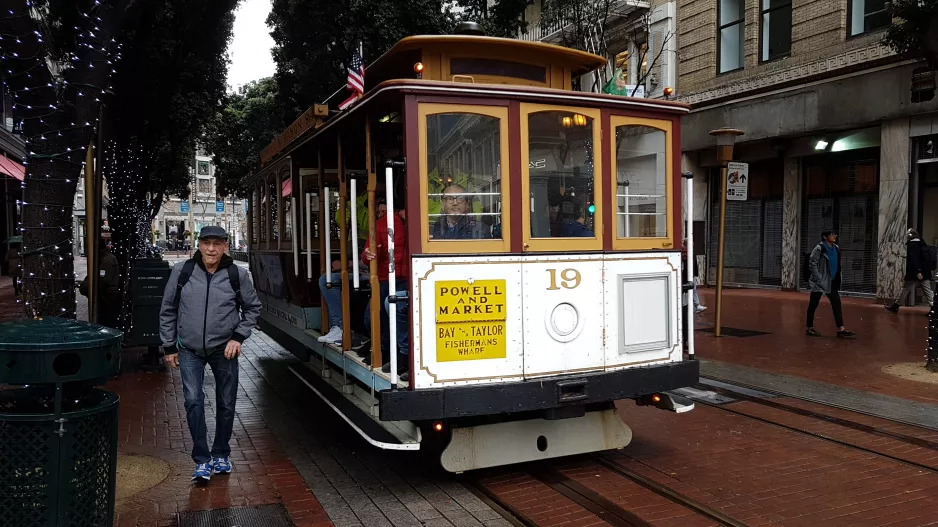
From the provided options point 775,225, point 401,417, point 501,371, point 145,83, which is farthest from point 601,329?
point 775,225

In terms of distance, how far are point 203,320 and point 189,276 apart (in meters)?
0.34

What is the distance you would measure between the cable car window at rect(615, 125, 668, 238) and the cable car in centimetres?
1

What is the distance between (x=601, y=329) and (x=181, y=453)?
3.65 m

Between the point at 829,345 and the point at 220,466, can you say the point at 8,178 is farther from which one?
the point at 829,345

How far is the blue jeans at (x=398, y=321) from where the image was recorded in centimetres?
518

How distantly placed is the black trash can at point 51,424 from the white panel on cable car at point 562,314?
8.67 ft

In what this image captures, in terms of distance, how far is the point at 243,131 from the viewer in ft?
93.1

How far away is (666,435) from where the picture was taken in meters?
6.45

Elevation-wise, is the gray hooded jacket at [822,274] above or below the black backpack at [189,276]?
below

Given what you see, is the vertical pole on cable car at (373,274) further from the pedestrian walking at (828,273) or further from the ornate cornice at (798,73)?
the ornate cornice at (798,73)

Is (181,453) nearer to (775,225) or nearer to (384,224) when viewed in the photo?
(384,224)

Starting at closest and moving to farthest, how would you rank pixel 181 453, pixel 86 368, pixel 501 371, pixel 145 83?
1. pixel 86 368
2. pixel 501 371
3. pixel 181 453
4. pixel 145 83

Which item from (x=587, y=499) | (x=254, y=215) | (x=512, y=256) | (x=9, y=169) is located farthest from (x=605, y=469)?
(x=9, y=169)

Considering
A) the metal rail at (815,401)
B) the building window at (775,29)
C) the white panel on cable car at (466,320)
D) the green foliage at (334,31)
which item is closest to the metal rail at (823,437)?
the metal rail at (815,401)
